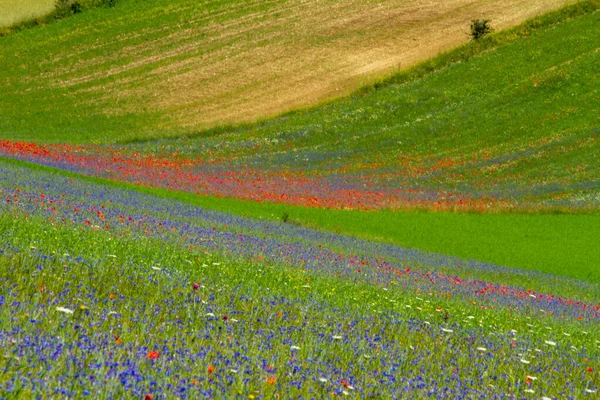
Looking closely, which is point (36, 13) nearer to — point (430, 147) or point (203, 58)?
point (203, 58)

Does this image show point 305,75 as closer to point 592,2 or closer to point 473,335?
point 592,2

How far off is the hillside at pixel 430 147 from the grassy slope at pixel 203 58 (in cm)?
466

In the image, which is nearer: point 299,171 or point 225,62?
point 299,171

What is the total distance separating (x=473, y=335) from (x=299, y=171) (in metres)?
35.8

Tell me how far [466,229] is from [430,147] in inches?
790

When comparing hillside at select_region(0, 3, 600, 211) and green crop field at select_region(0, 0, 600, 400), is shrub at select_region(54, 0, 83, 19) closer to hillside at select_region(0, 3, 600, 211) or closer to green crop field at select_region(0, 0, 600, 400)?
green crop field at select_region(0, 0, 600, 400)

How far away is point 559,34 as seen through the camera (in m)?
67.2

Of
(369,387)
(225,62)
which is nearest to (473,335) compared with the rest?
(369,387)

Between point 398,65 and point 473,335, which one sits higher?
point 473,335

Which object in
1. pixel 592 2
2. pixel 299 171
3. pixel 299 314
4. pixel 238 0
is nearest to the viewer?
pixel 299 314

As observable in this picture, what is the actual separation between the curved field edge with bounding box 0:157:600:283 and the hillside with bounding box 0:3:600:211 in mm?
2106

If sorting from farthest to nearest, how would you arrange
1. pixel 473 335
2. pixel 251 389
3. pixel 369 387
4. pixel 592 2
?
pixel 592 2
pixel 473 335
pixel 369 387
pixel 251 389

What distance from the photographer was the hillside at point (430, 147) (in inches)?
1551

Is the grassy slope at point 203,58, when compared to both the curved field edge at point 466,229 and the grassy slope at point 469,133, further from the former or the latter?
the curved field edge at point 466,229
